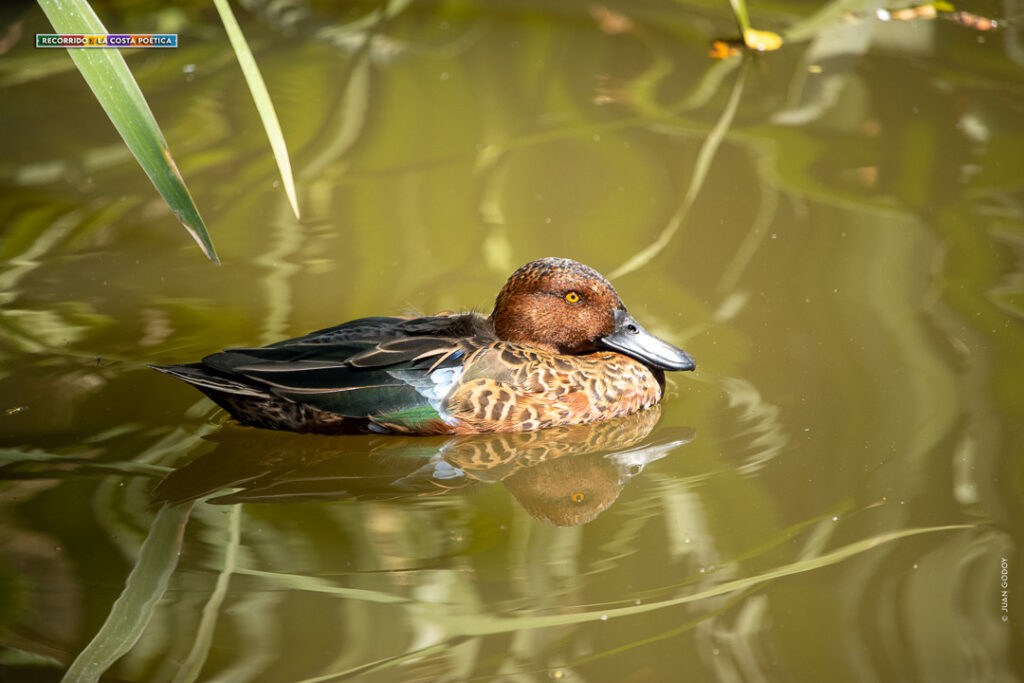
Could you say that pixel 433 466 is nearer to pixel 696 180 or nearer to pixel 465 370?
pixel 465 370

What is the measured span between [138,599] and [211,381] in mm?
1063

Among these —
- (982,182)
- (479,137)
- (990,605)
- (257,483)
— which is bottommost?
(990,605)

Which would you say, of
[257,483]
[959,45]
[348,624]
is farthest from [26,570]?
[959,45]

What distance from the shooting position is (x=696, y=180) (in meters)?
6.24

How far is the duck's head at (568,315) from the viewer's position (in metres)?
4.39

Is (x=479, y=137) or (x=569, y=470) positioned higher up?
(x=479, y=137)

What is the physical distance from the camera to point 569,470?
400 centimetres

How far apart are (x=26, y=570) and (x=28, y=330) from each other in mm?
1670

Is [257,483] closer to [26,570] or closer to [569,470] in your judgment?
[26,570]
